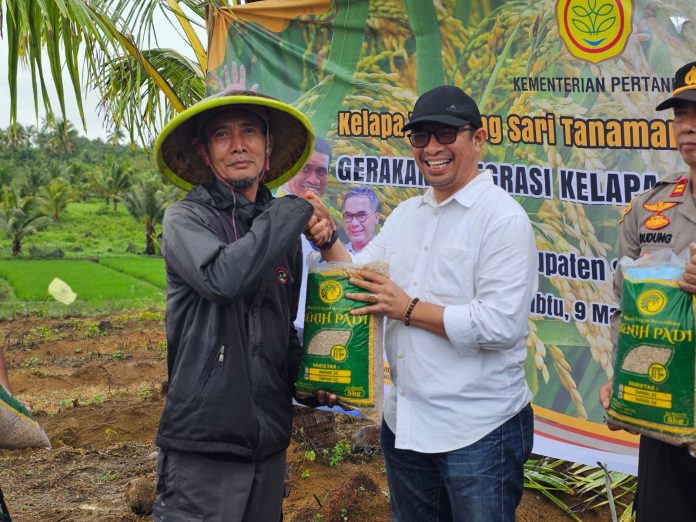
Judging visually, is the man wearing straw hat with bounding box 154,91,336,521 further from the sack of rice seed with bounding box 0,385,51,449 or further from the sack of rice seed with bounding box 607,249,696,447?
the sack of rice seed with bounding box 607,249,696,447

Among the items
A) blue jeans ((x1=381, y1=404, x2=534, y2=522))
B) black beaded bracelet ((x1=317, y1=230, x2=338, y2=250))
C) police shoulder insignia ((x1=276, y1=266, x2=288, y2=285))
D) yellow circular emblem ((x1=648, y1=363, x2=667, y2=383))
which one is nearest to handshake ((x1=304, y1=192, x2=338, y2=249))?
black beaded bracelet ((x1=317, y1=230, x2=338, y2=250))

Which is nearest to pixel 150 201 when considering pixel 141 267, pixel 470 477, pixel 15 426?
pixel 141 267

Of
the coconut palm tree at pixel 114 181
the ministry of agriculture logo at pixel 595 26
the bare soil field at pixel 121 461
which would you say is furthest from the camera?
the coconut palm tree at pixel 114 181

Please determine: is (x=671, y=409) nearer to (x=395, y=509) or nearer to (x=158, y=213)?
(x=395, y=509)

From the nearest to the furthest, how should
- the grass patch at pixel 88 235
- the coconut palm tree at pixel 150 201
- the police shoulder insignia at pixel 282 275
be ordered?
1. the police shoulder insignia at pixel 282 275
2. the coconut palm tree at pixel 150 201
3. the grass patch at pixel 88 235

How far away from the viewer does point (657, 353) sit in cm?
192

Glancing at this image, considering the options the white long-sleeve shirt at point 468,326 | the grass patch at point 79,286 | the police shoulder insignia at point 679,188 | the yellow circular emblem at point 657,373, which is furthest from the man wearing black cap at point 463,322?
the grass patch at point 79,286

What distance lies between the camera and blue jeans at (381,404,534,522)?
2.07 metres

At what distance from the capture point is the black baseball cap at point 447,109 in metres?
2.08

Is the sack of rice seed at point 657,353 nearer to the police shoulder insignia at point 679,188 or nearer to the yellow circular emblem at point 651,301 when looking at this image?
the yellow circular emblem at point 651,301

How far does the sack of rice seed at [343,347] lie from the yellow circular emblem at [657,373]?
0.73m

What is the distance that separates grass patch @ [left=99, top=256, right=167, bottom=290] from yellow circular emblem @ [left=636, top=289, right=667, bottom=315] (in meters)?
15.4

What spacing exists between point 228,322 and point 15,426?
0.63 meters

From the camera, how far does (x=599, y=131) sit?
125 inches
